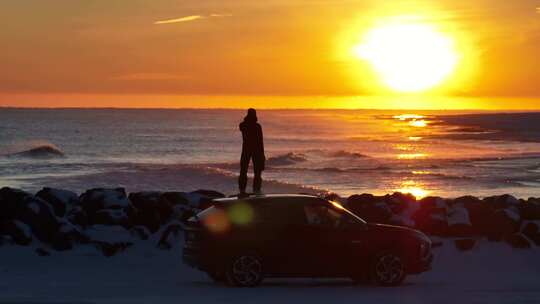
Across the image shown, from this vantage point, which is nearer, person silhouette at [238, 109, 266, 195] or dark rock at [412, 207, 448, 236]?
dark rock at [412, 207, 448, 236]

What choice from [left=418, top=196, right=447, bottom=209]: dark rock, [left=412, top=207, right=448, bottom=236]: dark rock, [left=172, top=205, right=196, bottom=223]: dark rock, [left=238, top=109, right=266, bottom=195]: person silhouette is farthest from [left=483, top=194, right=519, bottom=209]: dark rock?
[left=172, top=205, right=196, bottom=223]: dark rock

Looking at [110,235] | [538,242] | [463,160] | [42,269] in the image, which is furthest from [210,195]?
[463,160]

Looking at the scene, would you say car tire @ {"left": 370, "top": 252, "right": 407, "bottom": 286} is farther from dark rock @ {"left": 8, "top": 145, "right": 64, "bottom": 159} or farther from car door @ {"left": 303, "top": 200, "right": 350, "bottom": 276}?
dark rock @ {"left": 8, "top": 145, "right": 64, "bottom": 159}

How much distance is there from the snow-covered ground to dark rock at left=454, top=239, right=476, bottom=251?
113 mm

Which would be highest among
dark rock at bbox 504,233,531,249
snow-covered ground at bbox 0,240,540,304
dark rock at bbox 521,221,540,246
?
dark rock at bbox 521,221,540,246

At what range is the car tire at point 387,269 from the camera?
1600 centimetres

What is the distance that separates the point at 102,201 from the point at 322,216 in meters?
6.58

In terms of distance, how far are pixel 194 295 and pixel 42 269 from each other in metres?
3.98

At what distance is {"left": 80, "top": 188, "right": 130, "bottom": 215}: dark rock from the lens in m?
20.8

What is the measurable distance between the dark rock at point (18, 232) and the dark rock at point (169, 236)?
8.30 feet

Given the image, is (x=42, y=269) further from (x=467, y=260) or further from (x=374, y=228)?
(x=467, y=260)

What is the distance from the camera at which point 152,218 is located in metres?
20.3

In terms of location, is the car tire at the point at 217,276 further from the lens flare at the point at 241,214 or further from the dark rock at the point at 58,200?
the dark rock at the point at 58,200

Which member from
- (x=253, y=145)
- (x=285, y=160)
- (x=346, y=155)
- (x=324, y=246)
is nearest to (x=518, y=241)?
(x=324, y=246)
